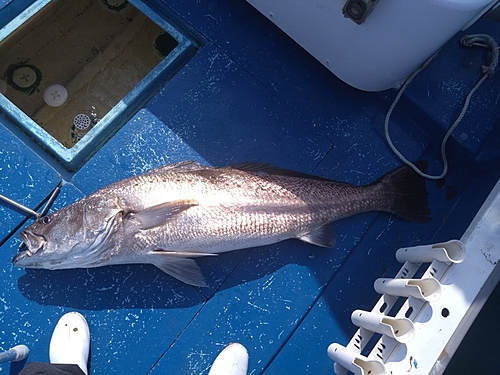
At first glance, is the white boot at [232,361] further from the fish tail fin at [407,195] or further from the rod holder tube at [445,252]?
the fish tail fin at [407,195]

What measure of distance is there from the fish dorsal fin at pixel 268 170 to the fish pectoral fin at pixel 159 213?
458 mm

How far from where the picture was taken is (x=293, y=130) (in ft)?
9.73

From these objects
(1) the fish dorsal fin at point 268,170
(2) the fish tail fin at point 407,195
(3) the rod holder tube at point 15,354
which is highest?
(2) the fish tail fin at point 407,195

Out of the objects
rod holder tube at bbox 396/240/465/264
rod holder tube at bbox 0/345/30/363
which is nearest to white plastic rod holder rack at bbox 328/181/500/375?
rod holder tube at bbox 396/240/465/264

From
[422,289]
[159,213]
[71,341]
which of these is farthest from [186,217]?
[422,289]

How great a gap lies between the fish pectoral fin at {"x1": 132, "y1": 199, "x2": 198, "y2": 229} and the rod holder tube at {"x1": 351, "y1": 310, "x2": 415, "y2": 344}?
1245mm

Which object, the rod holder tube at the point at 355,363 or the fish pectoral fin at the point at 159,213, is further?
the fish pectoral fin at the point at 159,213

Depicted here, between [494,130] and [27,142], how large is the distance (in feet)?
10.7

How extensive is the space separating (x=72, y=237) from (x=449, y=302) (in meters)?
2.13

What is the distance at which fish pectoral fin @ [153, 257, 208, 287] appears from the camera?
2.60 metres

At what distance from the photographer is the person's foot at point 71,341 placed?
95.5 inches

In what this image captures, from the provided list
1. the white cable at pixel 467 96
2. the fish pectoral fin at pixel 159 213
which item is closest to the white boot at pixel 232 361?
the fish pectoral fin at pixel 159 213

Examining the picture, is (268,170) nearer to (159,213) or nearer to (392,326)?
(159,213)

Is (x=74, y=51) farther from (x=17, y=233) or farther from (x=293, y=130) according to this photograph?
(x=293, y=130)
